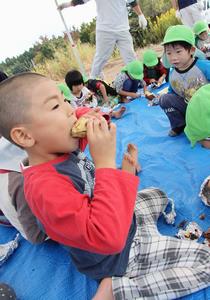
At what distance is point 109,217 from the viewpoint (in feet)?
2.50

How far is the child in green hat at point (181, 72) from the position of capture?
77.7 inches

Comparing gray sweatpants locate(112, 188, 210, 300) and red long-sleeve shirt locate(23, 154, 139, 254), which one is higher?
red long-sleeve shirt locate(23, 154, 139, 254)

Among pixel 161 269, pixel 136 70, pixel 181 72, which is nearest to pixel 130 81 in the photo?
pixel 136 70

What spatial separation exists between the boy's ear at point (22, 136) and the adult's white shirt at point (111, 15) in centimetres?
303

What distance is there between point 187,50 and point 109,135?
1460 millimetres

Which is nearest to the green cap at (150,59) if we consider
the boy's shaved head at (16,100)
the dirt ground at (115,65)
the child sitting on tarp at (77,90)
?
the child sitting on tarp at (77,90)

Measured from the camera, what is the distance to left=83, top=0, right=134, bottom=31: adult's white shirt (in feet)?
11.3

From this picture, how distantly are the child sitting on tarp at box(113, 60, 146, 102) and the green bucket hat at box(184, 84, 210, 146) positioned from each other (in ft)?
7.13

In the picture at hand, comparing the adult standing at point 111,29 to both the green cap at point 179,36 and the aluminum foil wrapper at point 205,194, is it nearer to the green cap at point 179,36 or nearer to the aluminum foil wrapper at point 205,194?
the green cap at point 179,36

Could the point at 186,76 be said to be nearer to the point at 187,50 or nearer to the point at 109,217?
the point at 187,50

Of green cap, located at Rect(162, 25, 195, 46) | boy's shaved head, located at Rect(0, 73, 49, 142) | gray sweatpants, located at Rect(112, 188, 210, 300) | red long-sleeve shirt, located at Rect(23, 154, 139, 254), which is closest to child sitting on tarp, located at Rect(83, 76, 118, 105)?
green cap, located at Rect(162, 25, 195, 46)

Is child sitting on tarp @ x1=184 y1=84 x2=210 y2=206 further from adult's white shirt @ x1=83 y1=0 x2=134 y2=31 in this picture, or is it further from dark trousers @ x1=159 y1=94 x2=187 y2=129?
adult's white shirt @ x1=83 y1=0 x2=134 y2=31

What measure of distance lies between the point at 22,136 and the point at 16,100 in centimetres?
11

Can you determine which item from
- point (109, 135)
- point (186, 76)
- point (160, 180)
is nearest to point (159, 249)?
point (109, 135)
